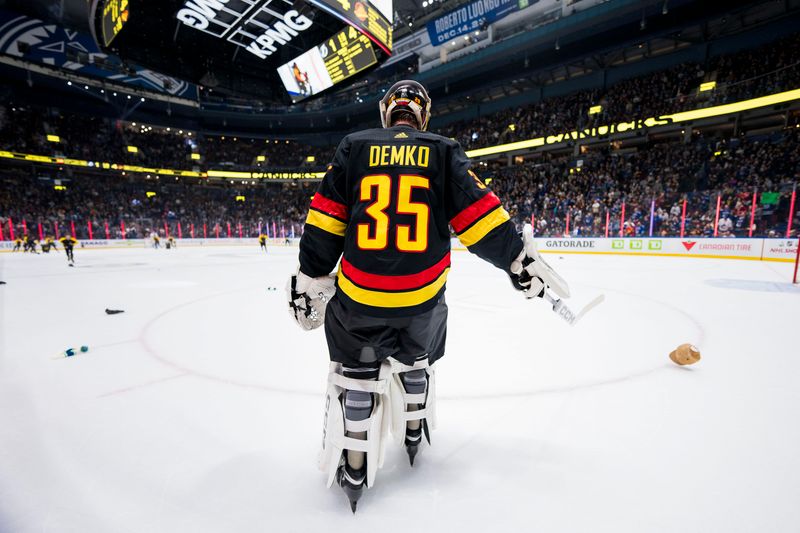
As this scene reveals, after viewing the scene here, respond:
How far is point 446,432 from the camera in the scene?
1.73 metres

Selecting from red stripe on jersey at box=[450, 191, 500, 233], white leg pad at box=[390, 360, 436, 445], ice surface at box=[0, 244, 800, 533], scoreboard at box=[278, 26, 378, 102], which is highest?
scoreboard at box=[278, 26, 378, 102]

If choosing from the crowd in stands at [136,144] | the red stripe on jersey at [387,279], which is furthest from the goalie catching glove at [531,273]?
the crowd in stands at [136,144]

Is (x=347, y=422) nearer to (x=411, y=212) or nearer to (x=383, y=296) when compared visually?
(x=383, y=296)

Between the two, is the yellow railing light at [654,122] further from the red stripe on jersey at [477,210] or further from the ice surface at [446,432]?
the red stripe on jersey at [477,210]

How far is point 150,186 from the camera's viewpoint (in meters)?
28.9

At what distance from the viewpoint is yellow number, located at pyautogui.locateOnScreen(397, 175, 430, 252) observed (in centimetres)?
118

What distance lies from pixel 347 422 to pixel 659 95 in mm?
21015

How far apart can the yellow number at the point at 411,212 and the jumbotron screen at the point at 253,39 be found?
6038 millimetres

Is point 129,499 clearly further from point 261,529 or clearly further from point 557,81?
point 557,81

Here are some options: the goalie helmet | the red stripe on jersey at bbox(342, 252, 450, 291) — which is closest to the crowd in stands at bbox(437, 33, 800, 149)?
the goalie helmet

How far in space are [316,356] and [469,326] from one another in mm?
1608

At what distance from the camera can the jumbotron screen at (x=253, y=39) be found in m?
6.21

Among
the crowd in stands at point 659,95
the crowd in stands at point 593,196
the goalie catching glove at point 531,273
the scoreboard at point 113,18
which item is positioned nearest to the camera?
the goalie catching glove at point 531,273

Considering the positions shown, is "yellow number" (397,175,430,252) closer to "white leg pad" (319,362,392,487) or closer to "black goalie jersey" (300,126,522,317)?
"black goalie jersey" (300,126,522,317)
